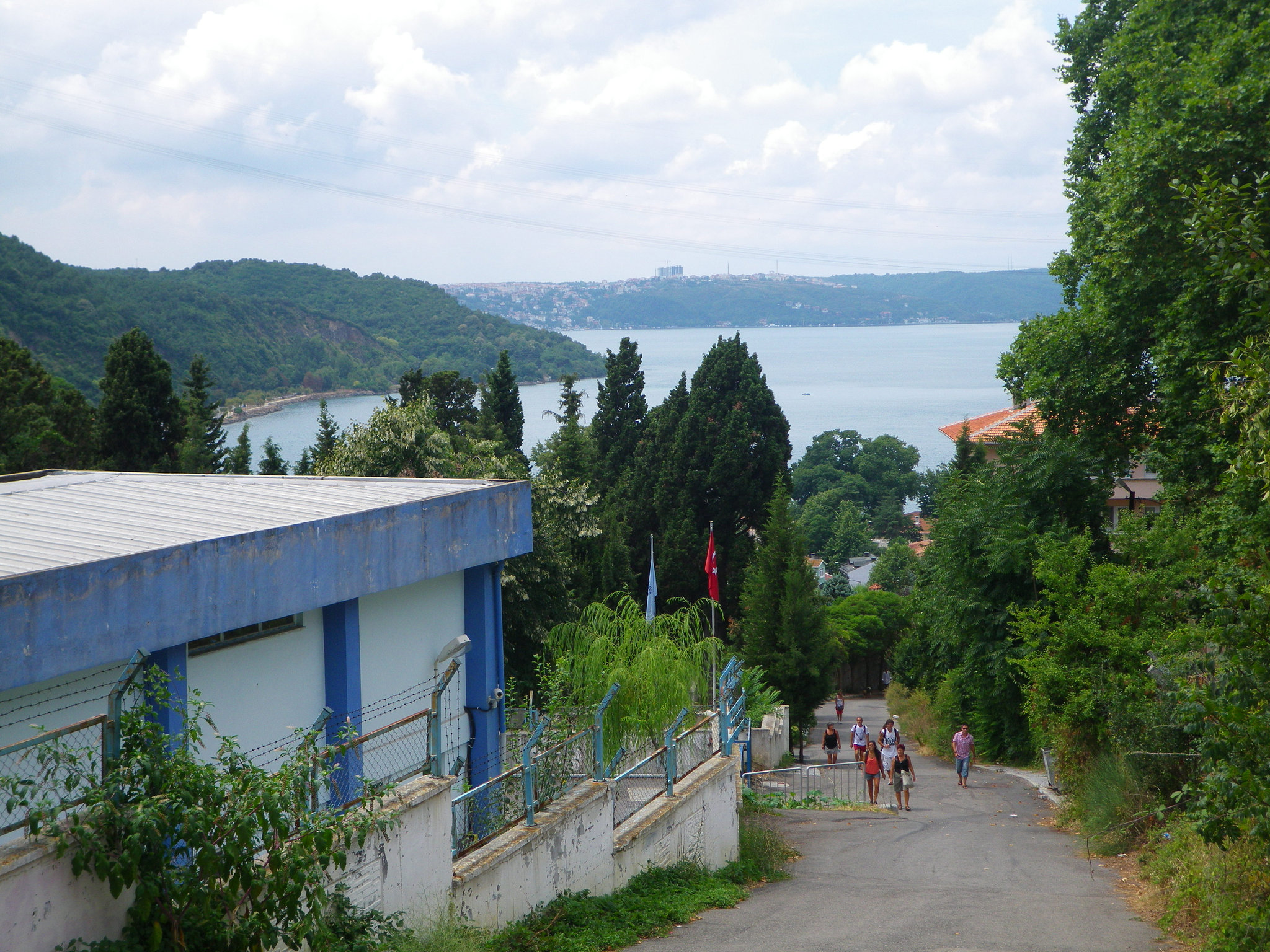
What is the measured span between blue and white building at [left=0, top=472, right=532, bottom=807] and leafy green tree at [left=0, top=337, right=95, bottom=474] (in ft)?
78.2

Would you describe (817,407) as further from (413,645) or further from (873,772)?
(413,645)

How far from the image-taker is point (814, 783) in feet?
74.9

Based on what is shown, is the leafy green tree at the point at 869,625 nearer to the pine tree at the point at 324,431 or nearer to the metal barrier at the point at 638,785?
the pine tree at the point at 324,431

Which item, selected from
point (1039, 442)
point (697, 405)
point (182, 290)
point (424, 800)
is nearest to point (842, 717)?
point (697, 405)

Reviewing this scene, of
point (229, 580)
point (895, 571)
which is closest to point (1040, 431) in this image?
point (229, 580)

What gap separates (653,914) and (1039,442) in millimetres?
16301

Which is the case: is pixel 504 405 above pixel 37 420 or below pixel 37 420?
above

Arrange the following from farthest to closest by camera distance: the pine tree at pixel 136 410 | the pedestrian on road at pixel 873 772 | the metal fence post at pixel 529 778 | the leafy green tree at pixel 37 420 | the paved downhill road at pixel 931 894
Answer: the pine tree at pixel 136 410 < the leafy green tree at pixel 37 420 < the pedestrian on road at pixel 873 772 < the paved downhill road at pixel 931 894 < the metal fence post at pixel 529 778

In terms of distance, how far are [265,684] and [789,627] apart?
24.5 m

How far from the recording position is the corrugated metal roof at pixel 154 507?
857 centimetres

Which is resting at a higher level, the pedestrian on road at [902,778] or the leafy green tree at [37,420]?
the leafy green tree at [37,420]

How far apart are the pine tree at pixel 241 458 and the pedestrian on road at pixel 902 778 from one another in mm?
34988

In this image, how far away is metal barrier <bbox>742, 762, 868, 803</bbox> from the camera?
20530 mm

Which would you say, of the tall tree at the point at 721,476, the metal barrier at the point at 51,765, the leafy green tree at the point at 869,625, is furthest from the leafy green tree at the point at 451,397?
the metal barrier at the point at 51,765
